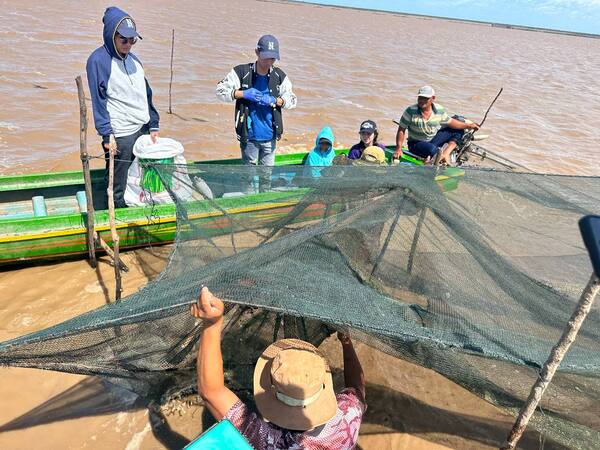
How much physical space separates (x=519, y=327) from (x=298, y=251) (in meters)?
1.48

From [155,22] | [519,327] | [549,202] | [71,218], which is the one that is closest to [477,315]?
[519,327]

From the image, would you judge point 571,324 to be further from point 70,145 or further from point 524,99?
point 524,99

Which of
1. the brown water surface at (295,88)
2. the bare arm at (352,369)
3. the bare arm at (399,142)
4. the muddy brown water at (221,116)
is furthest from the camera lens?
the brown water surface at (295,88)

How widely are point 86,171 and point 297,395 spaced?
Result: 12.0 ft

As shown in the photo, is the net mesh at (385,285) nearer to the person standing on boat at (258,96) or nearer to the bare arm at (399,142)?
the person standing on boat at (258,96)

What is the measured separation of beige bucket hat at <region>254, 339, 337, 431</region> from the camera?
2035mm

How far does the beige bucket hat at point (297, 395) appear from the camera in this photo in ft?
6.68

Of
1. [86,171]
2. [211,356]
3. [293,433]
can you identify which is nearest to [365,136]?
[86,171]

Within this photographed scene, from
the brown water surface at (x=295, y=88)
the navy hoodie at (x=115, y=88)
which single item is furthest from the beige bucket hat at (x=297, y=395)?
the brown water surface at (x=295, y=88)

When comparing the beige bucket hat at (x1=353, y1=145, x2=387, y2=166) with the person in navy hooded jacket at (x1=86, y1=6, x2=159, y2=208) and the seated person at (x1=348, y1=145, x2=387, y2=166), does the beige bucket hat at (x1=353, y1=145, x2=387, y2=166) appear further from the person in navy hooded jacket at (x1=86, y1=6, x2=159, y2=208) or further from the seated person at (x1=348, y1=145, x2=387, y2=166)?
the person in navy hooded jacket at (x1=86, y1=6, x2=159, y2=208)

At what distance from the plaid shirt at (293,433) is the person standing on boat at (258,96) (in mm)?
3809

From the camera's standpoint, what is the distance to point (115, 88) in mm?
4551

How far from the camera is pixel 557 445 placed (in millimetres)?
3340

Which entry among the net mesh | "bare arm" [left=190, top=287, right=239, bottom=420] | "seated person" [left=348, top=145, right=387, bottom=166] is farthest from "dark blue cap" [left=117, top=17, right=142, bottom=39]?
"bare arm" [left=190, top=287, right=239, bottom=420]
